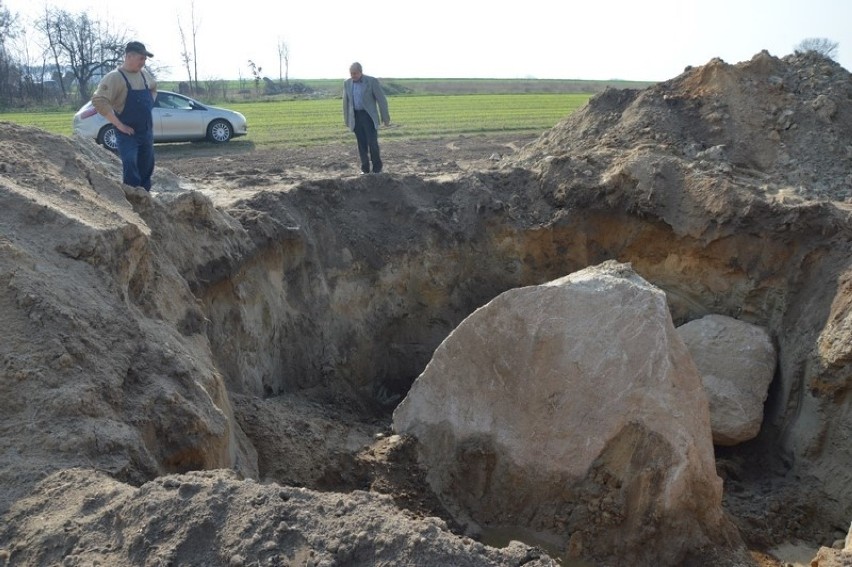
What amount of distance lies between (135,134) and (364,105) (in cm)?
334

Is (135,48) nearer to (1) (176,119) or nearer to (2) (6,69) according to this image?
(1) (176,119)

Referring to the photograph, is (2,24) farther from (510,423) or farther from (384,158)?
(510,423)

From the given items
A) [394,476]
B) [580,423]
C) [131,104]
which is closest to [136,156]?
[131,104]

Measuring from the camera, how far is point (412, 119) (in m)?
20.6

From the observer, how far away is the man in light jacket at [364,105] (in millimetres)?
9312

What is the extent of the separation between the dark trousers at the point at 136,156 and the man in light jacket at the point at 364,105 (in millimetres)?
3038

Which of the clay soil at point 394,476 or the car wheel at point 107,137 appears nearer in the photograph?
the clay soil at point 394,476

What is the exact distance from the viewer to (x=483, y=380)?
224 inches

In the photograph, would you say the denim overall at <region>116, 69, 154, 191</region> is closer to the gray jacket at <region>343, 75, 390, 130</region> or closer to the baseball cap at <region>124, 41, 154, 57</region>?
the baseball cap at <region>124, 41, 154, 57</region>

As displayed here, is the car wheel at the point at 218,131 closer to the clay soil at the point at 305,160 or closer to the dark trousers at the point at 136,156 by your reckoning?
the clay soil at the point at 305,160

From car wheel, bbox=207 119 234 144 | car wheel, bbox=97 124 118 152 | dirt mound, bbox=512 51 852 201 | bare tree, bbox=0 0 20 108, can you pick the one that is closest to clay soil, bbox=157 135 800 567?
dirt mound, bbox=512 51 852 201

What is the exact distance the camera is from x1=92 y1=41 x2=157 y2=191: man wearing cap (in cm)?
647

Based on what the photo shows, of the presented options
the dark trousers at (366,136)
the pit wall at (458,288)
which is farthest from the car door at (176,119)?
the pit wall at (458,288)

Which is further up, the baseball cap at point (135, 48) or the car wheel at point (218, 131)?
the baseball cap at point (135, 48)
